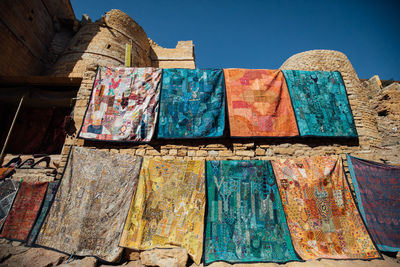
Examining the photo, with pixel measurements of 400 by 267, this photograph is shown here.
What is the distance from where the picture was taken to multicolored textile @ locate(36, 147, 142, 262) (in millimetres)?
2875

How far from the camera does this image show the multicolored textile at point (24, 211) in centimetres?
308

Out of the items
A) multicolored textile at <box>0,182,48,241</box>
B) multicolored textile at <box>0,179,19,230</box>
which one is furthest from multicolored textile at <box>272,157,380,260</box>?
multicolored textile at <box>0,179,19,230</box>

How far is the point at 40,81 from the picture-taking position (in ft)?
16.8

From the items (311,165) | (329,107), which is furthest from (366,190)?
(329,107)

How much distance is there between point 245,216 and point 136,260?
2159 millimetres

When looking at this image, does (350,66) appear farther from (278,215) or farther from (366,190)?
(278,215)

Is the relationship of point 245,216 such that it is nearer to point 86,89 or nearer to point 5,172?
point 86,89

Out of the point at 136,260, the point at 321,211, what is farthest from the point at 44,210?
the point at 321,211

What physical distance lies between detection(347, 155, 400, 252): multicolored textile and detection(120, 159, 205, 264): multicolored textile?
133 inches

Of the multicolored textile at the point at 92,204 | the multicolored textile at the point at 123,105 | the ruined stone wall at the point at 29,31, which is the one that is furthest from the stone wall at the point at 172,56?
the multicolored textile at the point at 92,204

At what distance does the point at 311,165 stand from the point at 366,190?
122 cm

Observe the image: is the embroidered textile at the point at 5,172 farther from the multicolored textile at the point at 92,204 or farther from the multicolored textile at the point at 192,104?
the multicolored textile at the point at 192,104

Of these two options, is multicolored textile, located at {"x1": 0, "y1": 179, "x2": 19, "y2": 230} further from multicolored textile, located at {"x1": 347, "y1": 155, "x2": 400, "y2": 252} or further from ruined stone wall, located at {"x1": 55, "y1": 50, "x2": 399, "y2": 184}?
multicolored textile, located at {"x1": 347, "y1": 155, "x2": 400, "y2": 252}

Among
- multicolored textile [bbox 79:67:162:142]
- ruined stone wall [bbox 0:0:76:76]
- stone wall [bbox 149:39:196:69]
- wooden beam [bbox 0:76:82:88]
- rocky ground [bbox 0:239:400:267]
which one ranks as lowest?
rocky ground [bbox 0:239:400:267]
